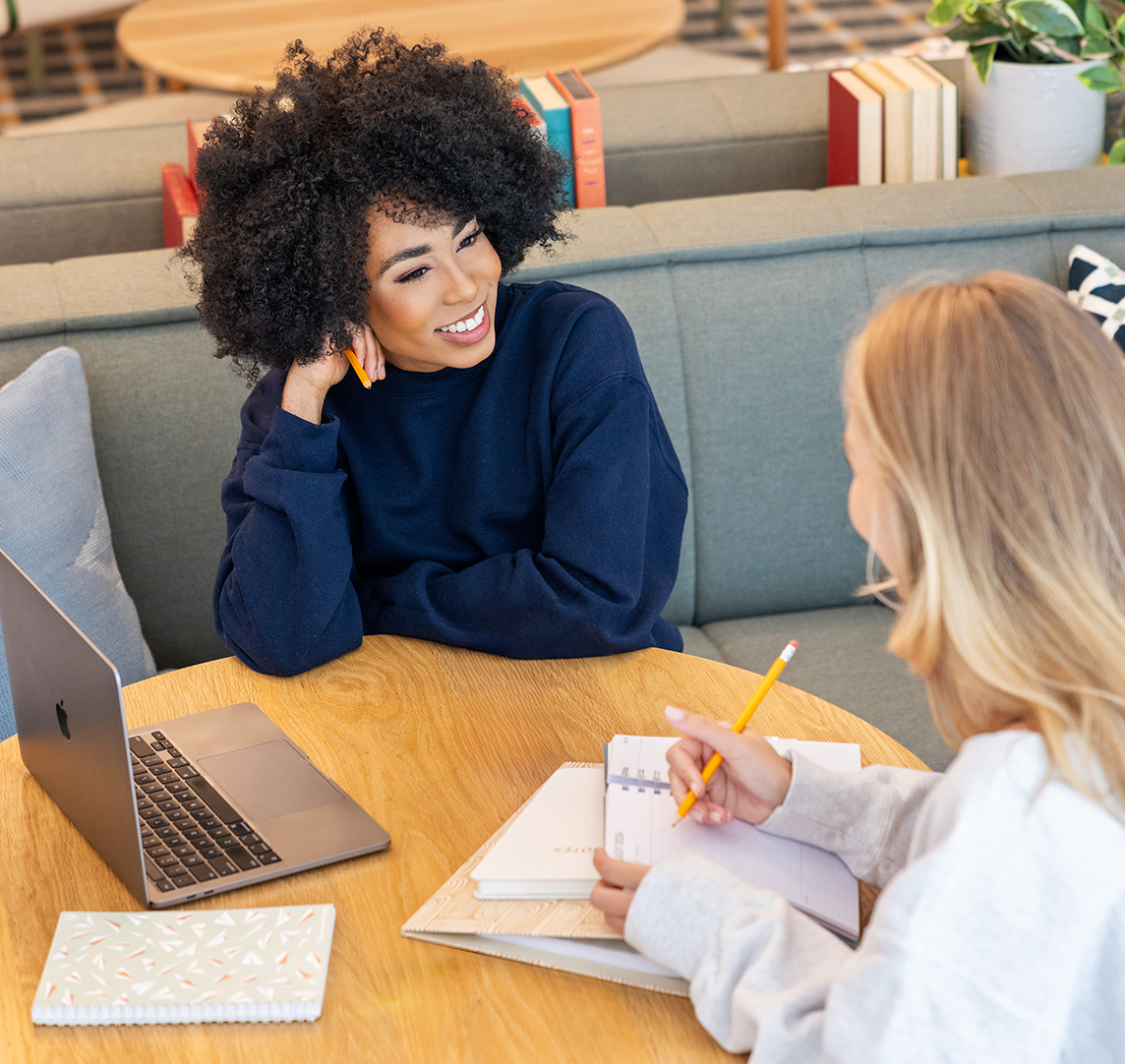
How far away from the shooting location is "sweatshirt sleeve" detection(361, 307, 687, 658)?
131 centimetres

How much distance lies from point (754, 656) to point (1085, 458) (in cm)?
115

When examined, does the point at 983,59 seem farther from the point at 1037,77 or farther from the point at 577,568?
the point at 577,568

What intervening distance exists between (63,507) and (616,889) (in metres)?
1.03

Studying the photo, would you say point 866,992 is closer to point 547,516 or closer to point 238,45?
point 547,516

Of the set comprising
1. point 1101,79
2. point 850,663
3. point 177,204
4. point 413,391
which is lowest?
point 850,663

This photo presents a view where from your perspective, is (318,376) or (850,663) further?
(850,663)

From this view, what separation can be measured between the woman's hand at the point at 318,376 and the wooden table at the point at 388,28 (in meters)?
1.67

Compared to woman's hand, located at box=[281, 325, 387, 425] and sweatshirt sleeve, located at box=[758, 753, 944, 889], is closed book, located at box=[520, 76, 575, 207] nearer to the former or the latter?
woman's hand, located at box=[281, 325, 387, 425]

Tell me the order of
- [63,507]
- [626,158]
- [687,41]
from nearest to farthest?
[63,507]
[626,158]
[687,41]

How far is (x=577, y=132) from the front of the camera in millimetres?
2232

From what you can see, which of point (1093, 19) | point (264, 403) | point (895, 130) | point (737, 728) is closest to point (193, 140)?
point (264, 403)

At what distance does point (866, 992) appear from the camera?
73cm

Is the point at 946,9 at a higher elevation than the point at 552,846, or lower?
higher

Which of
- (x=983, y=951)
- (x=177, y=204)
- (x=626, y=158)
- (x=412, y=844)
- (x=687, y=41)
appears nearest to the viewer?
(x=983, y=951)
